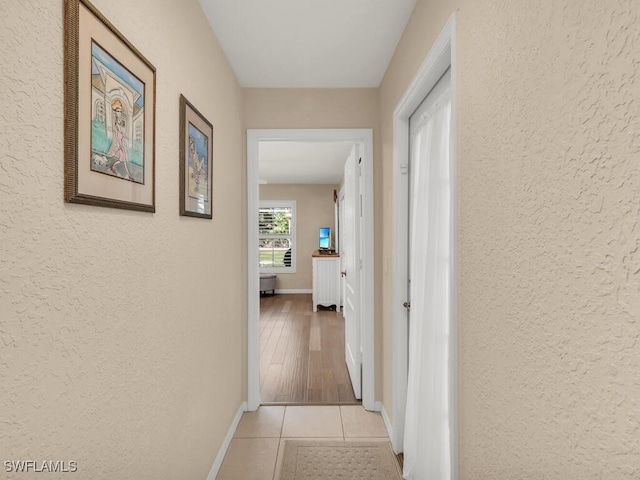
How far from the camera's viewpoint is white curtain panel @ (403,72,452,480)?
1650 millimetres

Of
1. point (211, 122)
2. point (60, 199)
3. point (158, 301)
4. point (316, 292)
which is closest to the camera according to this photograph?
point (60, 199)

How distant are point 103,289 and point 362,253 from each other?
209 cm

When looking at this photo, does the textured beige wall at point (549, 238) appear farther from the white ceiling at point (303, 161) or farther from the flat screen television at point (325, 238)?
the flat screen television at point (325, 238)

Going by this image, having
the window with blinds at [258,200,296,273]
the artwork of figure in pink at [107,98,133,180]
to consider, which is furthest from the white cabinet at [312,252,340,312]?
the artwork of figure in pink at [107,98,133,180]

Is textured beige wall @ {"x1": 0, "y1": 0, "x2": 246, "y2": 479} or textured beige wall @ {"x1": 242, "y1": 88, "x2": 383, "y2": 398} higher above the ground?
textured beige wall @ {"x1": 242, "y1": 88, "x2": 383, "y2": 398}

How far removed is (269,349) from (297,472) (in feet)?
7.30

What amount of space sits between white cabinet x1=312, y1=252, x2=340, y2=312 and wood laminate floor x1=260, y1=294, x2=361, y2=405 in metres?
0.21

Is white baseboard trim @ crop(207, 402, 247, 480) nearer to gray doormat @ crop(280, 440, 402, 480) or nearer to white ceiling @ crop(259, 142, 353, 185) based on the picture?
gray doormat @ crop(280, 440, 402, 480)

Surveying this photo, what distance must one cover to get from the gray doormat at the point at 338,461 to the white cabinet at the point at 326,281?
13.7ft

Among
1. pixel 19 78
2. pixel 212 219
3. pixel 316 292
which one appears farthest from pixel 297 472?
pixel 316 292

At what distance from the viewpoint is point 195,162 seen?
1789 mm

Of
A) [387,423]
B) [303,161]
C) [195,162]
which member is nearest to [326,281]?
[303,161]

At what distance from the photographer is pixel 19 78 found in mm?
729

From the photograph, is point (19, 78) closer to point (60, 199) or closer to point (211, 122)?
point (60, 199)
